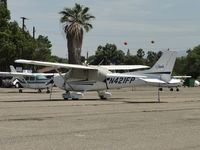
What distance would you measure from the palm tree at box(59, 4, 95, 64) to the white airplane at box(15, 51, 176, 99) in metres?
31.4

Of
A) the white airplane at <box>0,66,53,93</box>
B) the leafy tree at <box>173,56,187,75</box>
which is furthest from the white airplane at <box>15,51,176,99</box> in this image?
the leafy tree at <box>173,56,187,75</box>

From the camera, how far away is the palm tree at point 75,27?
69438mm

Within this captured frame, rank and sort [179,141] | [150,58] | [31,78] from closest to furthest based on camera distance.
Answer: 1. [179,141]
2. [31,78]
3. [150,58]

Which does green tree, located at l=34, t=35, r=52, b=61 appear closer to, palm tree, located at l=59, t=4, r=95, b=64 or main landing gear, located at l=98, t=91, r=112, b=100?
palm tree, located at l=59, t=4, r=95, b=64

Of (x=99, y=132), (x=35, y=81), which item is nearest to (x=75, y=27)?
(x=35, y=81)

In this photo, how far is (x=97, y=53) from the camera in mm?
142375

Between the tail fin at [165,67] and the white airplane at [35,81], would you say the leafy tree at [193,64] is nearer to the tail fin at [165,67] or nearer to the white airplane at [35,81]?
the white airplane at [35,81]

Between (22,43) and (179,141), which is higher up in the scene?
(22,43)

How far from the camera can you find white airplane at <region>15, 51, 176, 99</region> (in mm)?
34969

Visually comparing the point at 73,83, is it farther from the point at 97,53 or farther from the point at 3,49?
the point at 97,53

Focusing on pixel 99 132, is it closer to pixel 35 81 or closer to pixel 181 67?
pixel 35 81

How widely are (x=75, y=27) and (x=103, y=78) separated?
35.8 meters

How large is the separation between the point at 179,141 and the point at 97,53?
130 meters

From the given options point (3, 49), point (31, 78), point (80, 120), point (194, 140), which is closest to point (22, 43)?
point (3, 49)
